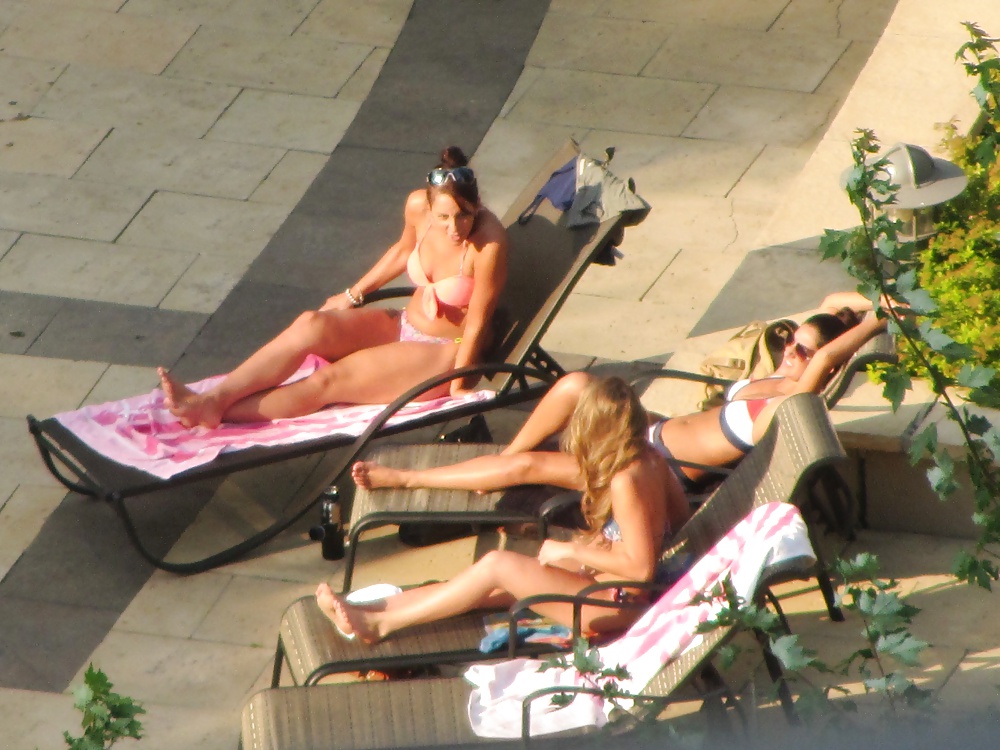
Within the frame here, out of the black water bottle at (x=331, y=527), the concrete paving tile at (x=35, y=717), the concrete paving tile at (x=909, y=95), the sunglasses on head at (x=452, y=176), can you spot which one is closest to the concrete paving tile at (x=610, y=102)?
the concrete paving tile at (x=909, y=95)

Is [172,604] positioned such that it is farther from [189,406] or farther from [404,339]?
[404,339]

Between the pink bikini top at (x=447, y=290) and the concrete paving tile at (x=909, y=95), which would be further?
the concrete paving tile at (x=909, y=95)

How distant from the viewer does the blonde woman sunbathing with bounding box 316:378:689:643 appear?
4.57m

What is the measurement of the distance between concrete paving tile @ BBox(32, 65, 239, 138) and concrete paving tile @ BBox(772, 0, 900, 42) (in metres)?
3.33

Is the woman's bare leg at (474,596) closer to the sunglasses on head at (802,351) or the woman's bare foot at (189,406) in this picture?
the sunglasses on head at (802,351)

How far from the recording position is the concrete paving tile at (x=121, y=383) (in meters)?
6.67

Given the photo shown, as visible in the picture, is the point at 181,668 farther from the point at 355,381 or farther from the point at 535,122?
the point at 535,122

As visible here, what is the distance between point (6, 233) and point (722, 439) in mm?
4256

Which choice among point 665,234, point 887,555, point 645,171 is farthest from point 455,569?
point 645,171

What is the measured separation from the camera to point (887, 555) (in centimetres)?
538

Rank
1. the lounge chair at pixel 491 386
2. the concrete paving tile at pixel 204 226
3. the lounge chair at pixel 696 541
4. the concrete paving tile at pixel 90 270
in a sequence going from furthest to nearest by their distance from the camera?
1. the concrete paving tile at pixel 204 226
2. the concrete paving tile at pixel 90 270
3. the lounge chair at pixel 491 386
4. the lounge chair at pixel 696 541

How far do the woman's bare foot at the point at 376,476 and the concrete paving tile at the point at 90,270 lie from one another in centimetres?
236

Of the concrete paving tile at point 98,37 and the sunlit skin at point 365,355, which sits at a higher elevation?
the concrete paving tile at point 98,37

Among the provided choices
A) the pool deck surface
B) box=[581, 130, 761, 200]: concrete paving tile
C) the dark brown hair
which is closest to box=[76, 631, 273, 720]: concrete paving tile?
the pool deck surface
